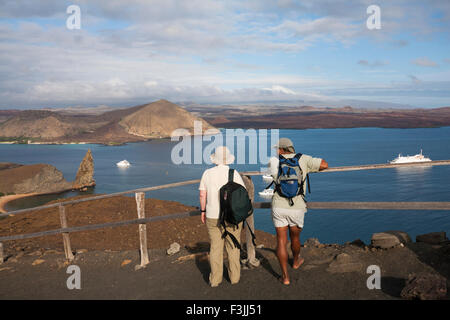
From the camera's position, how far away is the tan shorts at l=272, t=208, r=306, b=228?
4.62m

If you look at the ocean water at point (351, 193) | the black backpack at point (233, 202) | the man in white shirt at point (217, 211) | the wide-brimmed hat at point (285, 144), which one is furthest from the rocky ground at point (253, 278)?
the ocean water at point (351, 193)

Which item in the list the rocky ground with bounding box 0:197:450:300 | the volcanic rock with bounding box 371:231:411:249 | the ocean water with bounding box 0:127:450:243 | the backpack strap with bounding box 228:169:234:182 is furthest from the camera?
the ocean water with bounding box 0:127:450:243

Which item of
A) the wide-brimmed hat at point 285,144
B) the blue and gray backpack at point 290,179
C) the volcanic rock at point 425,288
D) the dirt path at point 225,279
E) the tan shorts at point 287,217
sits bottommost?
the dirt path at point 225,279

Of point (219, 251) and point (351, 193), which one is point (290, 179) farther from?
point (351, 193)

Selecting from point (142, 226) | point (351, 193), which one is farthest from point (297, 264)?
point (351, 193)

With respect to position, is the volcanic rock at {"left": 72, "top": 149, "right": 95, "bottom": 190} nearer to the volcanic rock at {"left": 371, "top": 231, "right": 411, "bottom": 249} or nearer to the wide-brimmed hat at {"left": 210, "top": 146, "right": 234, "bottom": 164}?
the wide-brimmed hat at {"left": 210, "top": 146, "right": 234, "bottom": 164}

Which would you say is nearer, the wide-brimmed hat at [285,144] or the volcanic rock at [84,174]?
the wide-brimmed hat at [285,144]

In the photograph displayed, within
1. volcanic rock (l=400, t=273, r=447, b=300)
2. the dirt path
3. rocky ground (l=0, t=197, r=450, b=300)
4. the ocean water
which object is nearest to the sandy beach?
the ocean water

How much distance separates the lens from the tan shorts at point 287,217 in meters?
4.62

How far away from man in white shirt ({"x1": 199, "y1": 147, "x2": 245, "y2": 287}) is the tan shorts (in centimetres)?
58

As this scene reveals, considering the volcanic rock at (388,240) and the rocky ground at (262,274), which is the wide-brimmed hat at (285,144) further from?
the volcanic rock at (388,240)

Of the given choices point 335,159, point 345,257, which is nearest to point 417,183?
point 335,159

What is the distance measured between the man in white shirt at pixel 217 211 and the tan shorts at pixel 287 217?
585 mm
